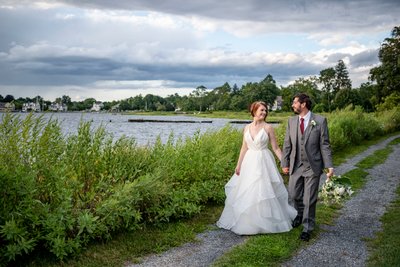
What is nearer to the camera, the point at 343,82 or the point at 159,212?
the point at 159,212

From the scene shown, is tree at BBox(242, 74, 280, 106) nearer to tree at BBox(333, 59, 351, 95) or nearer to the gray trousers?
tree at BBox(333, 59, 351, 95)

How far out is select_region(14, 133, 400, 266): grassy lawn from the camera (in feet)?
20.9

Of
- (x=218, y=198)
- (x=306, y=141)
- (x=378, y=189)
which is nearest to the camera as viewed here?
(x=306, y=141)

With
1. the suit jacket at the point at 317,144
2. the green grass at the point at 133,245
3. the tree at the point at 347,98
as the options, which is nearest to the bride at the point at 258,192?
the suit jacket at the point at 317,144

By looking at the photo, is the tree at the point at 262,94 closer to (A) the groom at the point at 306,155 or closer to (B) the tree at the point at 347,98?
(B) the tree at the point at 347,98

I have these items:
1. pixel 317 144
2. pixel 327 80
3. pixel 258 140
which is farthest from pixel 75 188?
pixel 327 80

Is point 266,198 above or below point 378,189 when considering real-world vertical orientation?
above

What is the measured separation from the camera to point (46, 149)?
7070 millimetres

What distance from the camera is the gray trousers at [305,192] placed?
7.50m

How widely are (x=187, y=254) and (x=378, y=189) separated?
8.43 m

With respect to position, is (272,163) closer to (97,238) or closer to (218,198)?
(218,198)

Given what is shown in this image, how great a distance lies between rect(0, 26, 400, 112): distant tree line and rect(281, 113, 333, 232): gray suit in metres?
4.94

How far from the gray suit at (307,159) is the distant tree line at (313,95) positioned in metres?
4.94

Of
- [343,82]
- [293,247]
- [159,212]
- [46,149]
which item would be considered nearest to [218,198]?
[159,212]
